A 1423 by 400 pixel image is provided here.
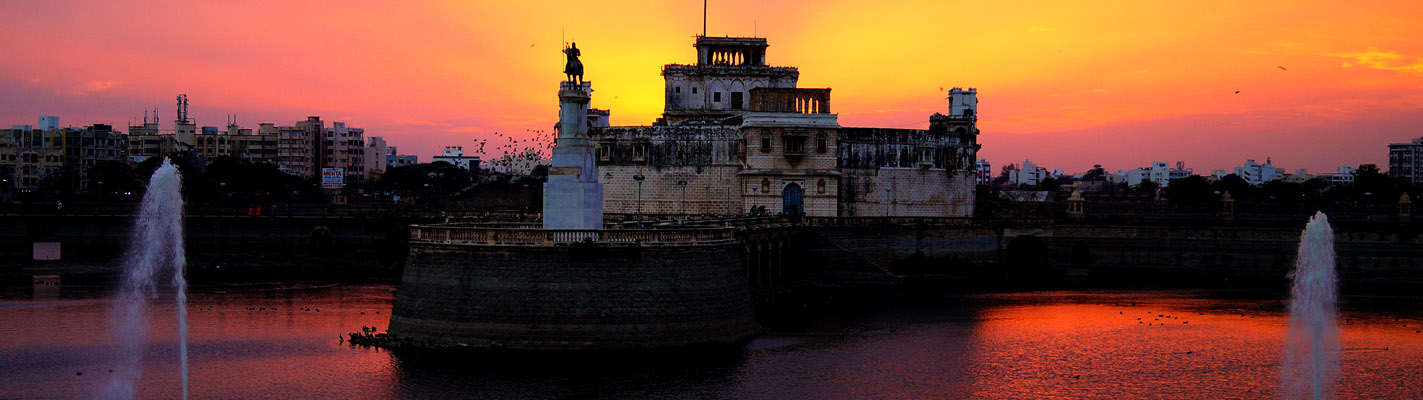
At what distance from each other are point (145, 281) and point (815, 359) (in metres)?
48.9

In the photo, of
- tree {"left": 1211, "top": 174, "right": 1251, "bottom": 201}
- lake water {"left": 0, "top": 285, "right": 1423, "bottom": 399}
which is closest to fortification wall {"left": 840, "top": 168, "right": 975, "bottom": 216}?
lake water {"left": 0, "top": 285, "right": 1423, "bottom": 399}

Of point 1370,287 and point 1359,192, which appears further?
point 1359,192

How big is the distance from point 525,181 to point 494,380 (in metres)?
78.8

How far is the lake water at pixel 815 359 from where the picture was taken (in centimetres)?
4225

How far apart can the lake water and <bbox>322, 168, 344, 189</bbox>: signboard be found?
109 m

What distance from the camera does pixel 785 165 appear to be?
301ft

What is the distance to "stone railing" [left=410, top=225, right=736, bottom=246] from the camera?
46469 mm

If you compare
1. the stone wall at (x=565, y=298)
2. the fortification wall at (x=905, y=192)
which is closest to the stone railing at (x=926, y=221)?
the fortification wall at (x=905, y=192)

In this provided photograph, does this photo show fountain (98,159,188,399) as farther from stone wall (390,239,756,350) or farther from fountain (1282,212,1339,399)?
fountain (1282,212,1339,399)

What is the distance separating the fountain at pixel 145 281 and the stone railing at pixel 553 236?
27.7 feet

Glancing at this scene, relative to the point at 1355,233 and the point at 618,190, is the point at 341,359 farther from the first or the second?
the point at 1355,233

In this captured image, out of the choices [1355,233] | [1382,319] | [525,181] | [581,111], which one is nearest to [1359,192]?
[1355,233]

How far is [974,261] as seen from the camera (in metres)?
91.1

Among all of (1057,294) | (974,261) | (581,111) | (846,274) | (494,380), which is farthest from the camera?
(974,261)
